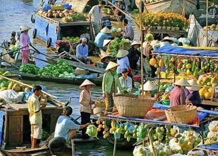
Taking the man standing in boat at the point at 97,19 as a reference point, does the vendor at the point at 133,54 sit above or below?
below

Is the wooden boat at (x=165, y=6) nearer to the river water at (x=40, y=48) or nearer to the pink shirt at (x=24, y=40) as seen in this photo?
the river water at (x=40, y=48)

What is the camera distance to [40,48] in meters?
24.1

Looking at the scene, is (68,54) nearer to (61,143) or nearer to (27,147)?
(27,147)

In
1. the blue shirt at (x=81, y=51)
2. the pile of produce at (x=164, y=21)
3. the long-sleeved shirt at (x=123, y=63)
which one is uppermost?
the pile of produce at (x=164, y=21)

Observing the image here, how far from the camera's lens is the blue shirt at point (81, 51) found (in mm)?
19172

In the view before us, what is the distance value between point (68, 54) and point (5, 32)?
910 centimetres

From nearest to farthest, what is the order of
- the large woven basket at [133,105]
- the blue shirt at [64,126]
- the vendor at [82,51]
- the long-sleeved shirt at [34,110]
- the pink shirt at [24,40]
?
the large woven basket at [133,105]
the blue shirt at [64,126]
the long-sleeved shirt at [34,110]
the vendor at [82,51]
the pink shirt at [24,40]

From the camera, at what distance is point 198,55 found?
44.1ft

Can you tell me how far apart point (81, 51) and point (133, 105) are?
826 centimetres

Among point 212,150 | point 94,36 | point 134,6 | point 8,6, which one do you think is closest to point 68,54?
point 94,36

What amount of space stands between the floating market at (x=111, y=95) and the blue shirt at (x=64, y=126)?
0.6 inches

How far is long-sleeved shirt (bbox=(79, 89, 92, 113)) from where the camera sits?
44.0 feet

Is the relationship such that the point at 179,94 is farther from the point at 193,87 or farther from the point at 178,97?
the point at 193,87

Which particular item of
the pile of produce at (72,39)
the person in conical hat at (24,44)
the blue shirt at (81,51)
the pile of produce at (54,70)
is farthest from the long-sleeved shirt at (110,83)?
the pile of produce at (72,39)
